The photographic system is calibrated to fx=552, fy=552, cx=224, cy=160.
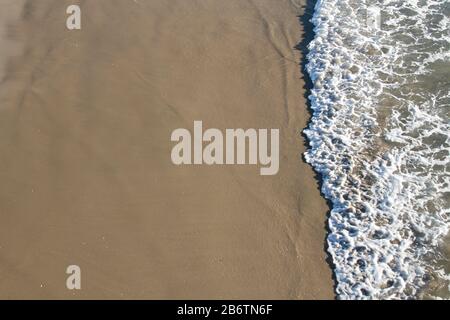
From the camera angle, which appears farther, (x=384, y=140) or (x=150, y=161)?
(x=384, y=140)

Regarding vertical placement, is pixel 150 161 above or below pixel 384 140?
below

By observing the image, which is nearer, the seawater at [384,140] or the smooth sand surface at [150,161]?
the smooth sand surface at [150,161]

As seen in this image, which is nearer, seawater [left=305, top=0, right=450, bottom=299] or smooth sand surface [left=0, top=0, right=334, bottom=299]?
smooth sand surface [left=0, top=0, right=334, bottom=299]
